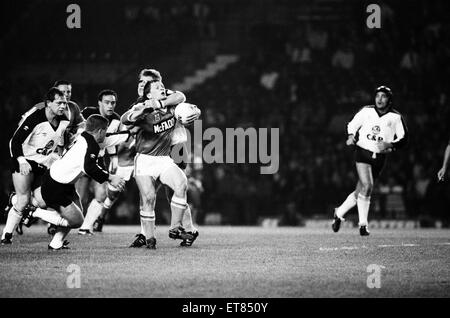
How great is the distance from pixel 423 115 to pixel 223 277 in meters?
16.4

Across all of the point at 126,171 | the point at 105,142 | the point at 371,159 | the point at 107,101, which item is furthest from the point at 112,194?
the point at 371,159

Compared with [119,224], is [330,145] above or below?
above

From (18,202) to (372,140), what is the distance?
20.1ft

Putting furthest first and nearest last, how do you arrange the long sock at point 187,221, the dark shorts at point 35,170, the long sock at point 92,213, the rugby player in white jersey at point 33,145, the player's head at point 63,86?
the long sock at point 92,213
the player's head at point 63,86
the dark shorts at point 35,170
the rugby player in white jersey at point 33,145
the long sock at point 187,221

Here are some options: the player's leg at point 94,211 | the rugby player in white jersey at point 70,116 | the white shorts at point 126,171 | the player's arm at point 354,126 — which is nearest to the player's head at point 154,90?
the rugby player in white jersey at point 70,116

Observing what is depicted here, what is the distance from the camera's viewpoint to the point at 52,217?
12.6m

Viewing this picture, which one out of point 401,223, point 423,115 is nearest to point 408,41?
point 423,115

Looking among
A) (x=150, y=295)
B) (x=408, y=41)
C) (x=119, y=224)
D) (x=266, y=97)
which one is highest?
(x=408, y=41)

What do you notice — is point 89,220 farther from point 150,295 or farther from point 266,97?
point 266,97

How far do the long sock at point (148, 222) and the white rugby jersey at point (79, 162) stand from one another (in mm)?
743

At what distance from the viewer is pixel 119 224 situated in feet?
73.6

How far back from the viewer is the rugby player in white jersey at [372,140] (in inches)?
617

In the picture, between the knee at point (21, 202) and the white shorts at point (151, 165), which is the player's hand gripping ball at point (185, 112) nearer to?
the white shorts at point (151, 165)
